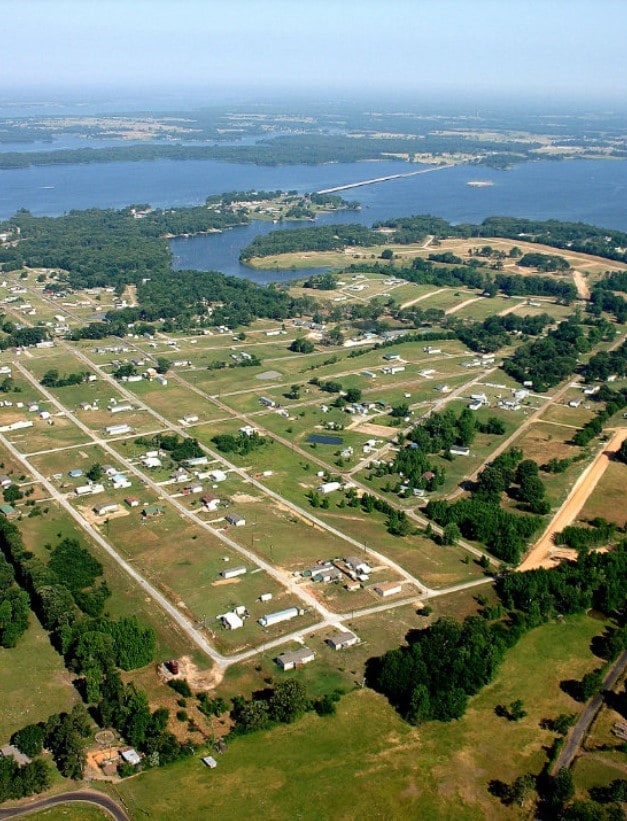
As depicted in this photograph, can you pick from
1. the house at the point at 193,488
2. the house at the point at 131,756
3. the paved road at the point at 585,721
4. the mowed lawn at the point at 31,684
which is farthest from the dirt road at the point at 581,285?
the house at the point at 131,756

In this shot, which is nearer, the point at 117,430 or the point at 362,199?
the point at 117,430

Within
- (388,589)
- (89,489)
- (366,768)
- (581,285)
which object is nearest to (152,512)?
(89,489)

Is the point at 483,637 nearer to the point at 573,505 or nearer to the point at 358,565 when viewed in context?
the point at 358,565

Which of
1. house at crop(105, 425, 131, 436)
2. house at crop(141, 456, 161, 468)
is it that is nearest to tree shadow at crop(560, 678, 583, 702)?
house at crop(141, 456, 161, 468)

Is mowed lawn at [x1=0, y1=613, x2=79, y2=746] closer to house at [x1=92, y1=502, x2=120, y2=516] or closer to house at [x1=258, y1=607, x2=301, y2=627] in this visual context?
house at [x1=258, y1=607, x2=301, y2=627]

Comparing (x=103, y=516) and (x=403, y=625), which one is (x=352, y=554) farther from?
(x=103, y=516)

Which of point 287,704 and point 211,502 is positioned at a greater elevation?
point 211,502

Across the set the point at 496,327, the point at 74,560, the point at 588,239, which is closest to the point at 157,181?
the point at 588,239
